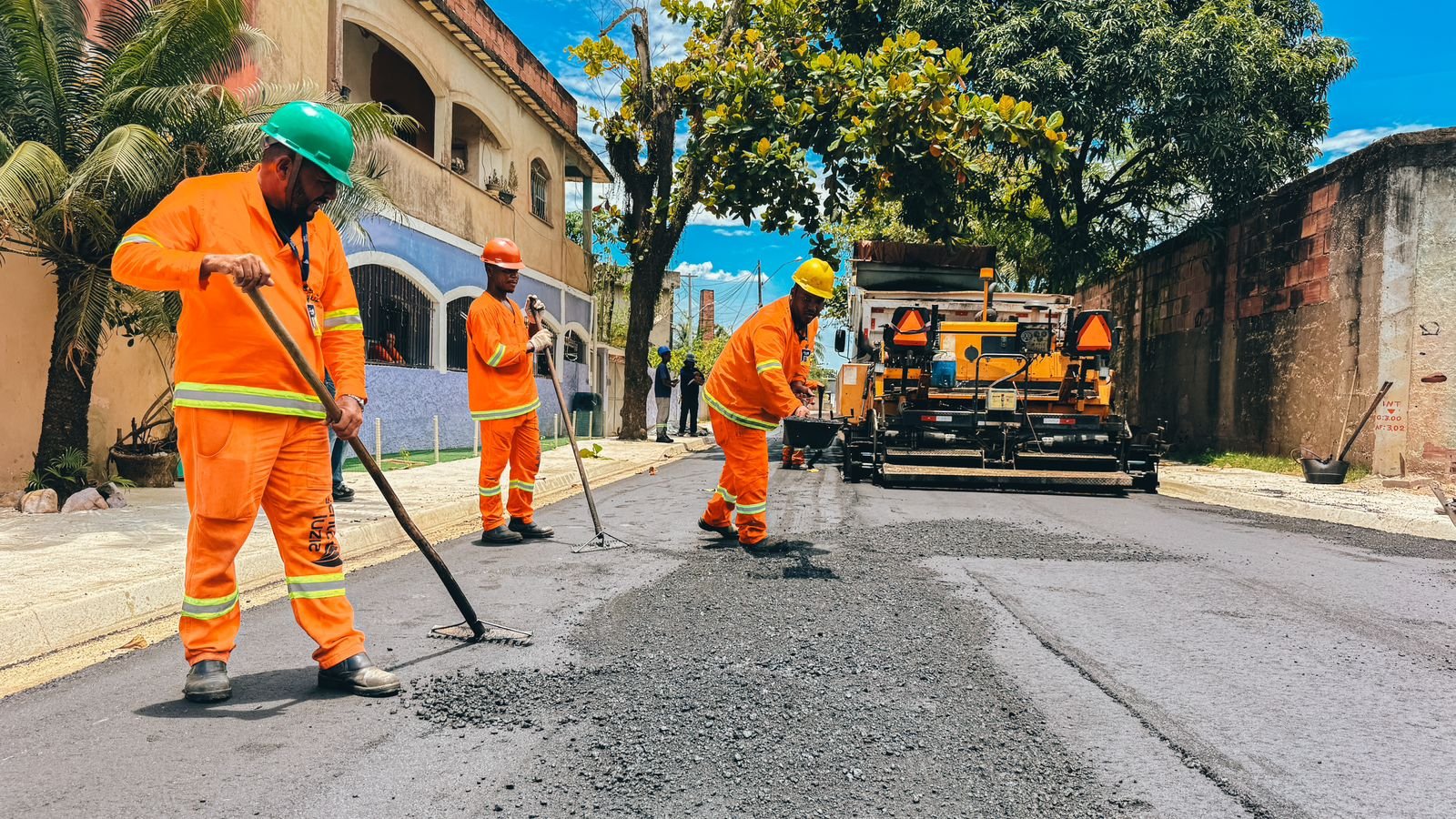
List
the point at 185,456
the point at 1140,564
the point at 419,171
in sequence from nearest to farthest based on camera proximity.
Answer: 1. the point at 185,456
2. the point at 1140,564
3. the point at 419,171

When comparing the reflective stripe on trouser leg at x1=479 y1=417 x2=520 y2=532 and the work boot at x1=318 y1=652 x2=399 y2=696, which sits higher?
the reflective stripe on trouser leg at x1=479 y1=417 x2=520 y2=532

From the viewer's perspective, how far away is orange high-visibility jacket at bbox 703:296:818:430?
598 centimetres

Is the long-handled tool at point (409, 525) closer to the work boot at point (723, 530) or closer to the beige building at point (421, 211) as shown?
the work boot at point (723, 530)

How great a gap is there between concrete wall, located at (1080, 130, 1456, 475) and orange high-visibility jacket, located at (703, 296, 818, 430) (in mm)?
9512

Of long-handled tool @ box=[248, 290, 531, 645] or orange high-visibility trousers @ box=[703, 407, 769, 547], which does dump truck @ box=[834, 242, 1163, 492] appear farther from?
long-handled tool @ box=[248, 290, 531, 645]

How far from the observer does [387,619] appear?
173 inches

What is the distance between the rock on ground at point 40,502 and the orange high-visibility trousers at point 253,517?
5.18 meters

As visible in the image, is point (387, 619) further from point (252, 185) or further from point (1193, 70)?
point (1193, 70)

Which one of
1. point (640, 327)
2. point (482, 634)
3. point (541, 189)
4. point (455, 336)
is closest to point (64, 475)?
point (482, 634)

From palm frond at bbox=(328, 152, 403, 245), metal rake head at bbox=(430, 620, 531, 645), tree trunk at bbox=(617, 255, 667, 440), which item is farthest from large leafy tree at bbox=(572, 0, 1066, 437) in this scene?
metal rake head at bbox=(430, 620, 531, 645)

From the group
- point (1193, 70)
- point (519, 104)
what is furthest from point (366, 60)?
point (1193, 70)

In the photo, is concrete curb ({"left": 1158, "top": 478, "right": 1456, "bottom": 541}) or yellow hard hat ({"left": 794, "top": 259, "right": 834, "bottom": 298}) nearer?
yellow hard hat ({"left": 794, "top": 259, "right": 834, "bottom": 298})

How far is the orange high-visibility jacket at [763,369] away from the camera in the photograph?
5.98 meters

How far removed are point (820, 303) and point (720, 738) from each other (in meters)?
3.92
